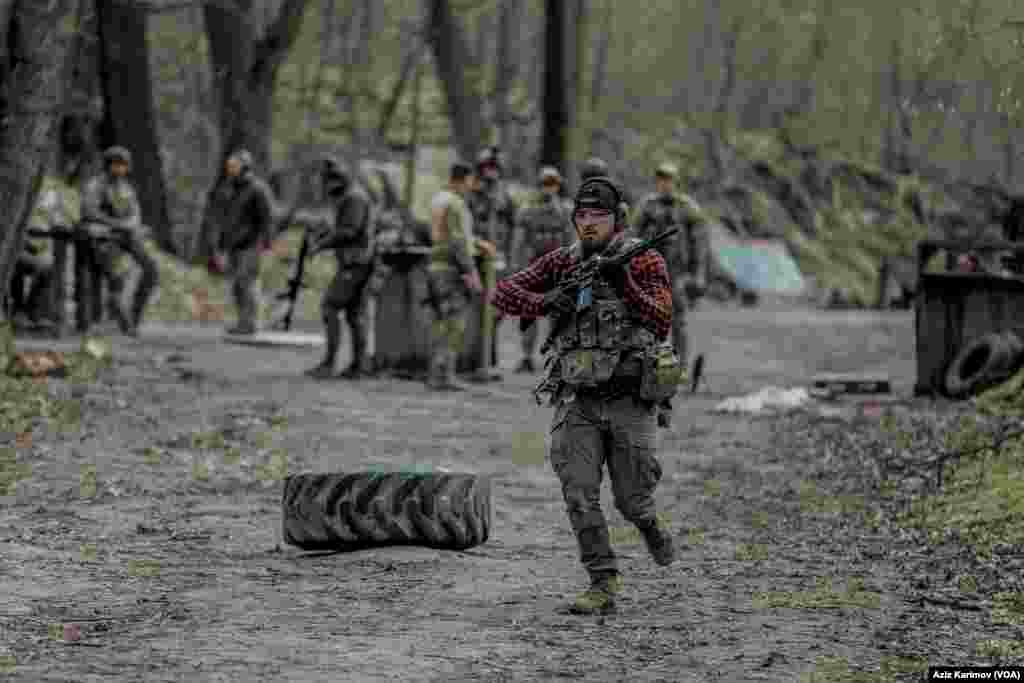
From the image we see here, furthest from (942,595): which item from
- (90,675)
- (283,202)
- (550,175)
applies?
(283,202)

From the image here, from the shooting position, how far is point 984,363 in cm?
1939

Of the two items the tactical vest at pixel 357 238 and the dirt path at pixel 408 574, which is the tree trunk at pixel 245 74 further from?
the dirt path at pixel 408 574

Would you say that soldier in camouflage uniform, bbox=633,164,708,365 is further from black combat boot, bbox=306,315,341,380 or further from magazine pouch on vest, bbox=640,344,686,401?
magazine pouch on vest, bbox=640,344,686,401

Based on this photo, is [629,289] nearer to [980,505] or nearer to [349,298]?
[980,505]

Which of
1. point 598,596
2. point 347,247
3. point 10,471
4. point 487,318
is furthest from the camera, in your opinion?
point 487,318

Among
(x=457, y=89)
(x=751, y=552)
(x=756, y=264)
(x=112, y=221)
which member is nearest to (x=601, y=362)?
(x=751, y=552)

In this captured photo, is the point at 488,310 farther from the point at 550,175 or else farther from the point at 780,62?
Result: the point at 780,62

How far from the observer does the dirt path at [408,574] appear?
24.3 feet

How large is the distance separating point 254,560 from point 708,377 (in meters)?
13.9

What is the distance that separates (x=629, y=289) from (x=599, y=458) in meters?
0.72

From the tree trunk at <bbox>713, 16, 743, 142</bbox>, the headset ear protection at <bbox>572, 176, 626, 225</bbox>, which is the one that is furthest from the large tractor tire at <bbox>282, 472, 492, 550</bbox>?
the tree trunk at <bbox>713, 16, 743, 142</bbox>

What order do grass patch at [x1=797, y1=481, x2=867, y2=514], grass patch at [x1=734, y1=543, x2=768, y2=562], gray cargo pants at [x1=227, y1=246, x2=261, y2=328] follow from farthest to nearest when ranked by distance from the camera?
gray cargo pants at [x1=227, y1=246, x2=261, y2=328]
grass patch at [x1=797, y1=481, x2=867, y2=514]
grass patch at [x1=734, y1=543, x2=768, y2=562]

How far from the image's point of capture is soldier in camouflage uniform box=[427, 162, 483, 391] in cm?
1836

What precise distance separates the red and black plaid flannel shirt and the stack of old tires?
10.8m
